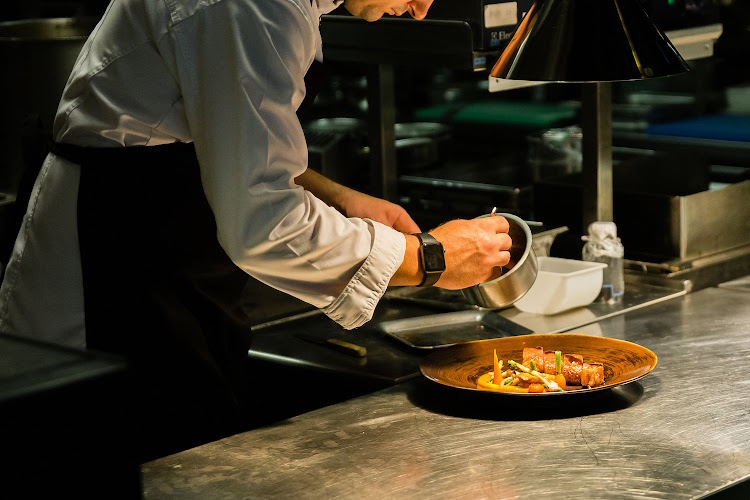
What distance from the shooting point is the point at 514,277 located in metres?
1.92

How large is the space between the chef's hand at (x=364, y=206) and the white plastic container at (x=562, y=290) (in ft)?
1.30

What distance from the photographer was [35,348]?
958 millimetres

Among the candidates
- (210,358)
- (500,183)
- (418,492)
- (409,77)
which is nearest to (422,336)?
(210,358)

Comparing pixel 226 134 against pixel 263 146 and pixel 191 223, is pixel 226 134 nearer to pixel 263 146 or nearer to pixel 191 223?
pixel 263 146

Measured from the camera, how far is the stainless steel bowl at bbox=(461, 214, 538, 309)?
1.84 meters

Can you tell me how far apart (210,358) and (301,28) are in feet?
2.10

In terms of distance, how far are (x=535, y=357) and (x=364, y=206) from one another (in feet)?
1.55

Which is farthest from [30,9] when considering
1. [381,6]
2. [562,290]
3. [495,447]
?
[495,447]

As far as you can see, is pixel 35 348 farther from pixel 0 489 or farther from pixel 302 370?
pixel 302 370

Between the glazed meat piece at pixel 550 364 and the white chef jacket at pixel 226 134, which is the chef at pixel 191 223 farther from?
the glazed meat piece at pixel 550 364

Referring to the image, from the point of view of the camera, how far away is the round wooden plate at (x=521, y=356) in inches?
69.9

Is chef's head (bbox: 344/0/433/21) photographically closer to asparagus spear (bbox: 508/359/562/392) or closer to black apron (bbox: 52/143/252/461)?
black apron (bbox: 52/143/252/461)

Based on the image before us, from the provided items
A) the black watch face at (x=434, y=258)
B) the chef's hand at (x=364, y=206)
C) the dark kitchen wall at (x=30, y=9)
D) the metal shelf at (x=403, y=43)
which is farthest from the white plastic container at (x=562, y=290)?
the dark kitchen wall at (x=30, y=9)

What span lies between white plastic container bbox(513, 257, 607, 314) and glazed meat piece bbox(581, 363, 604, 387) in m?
0.53
